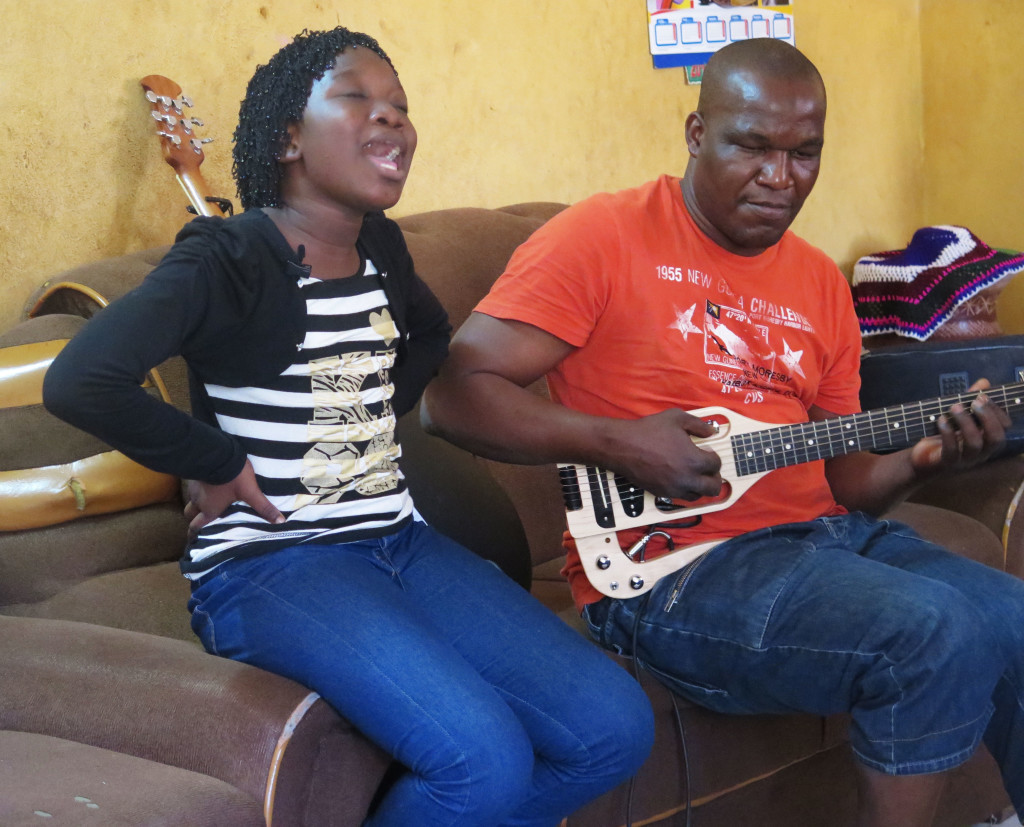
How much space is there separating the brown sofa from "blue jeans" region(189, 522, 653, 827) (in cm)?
5

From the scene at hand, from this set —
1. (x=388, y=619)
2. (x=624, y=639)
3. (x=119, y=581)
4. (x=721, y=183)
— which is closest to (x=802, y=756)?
(x=624, y=639)

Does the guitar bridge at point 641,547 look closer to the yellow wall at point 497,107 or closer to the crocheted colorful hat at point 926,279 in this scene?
the yellow wall at point 497,107

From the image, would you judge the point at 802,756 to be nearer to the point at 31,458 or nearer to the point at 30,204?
the point at 31,458

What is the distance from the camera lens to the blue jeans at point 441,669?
43.6 inches

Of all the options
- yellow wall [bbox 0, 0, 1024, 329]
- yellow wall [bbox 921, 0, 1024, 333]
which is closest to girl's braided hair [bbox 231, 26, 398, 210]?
yellow wall [bbox 0, 0, 1024, 329]

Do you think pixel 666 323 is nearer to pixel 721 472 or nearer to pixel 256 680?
pixel 721 472

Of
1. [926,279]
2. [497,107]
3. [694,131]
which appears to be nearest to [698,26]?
[497,107]

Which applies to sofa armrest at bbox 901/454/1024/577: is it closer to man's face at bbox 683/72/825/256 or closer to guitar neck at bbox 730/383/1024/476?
guitar neck at bbox 730/383/1024/476

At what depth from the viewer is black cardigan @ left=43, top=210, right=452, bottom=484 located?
109cm

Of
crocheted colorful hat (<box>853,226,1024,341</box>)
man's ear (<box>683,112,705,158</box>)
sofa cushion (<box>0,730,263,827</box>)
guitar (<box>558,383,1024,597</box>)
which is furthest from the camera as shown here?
crocheted colorful hat (<box>853,226,1024,341</box>)

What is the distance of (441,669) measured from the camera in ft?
3.76

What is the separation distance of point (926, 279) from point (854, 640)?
1.66 metres

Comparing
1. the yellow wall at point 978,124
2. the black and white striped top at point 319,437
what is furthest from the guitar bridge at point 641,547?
the yellow wall at point 978,124

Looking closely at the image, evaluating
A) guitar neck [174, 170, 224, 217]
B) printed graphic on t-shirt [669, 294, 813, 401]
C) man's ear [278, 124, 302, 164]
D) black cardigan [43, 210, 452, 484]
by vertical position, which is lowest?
printed graphic on t-shirt [669, 294, 813, 401]
